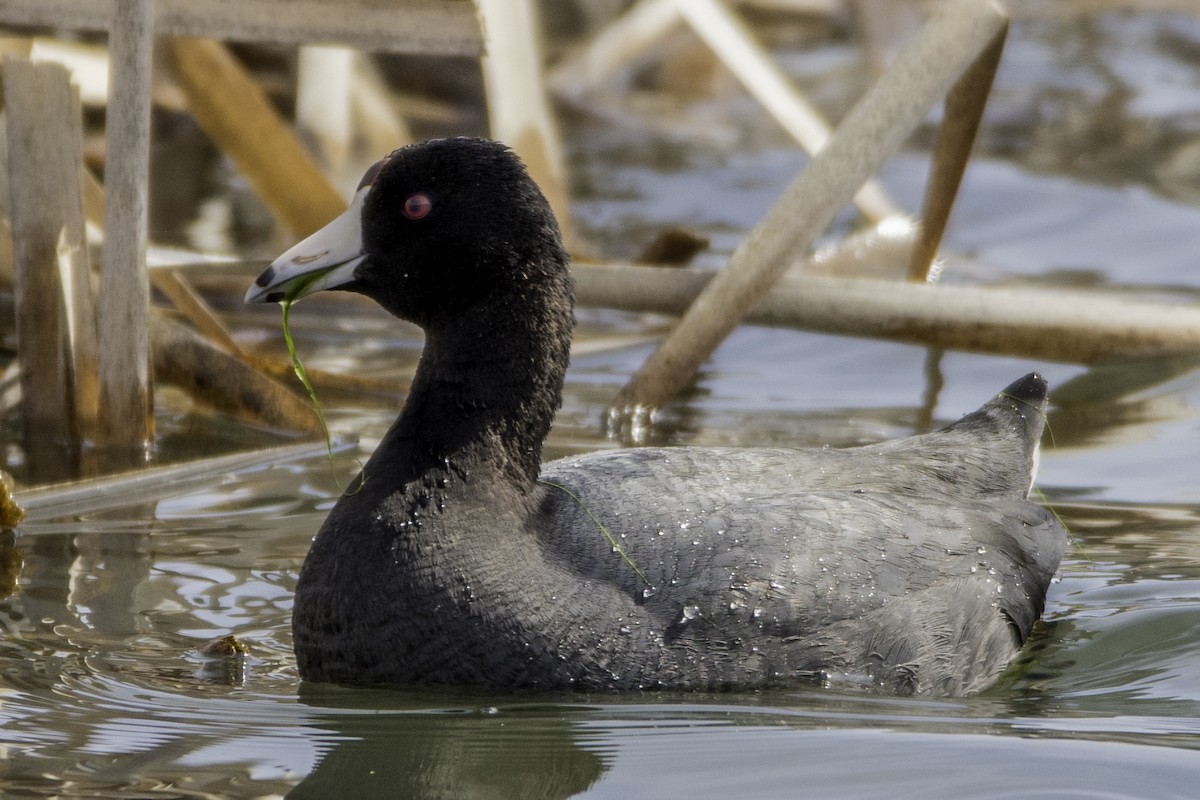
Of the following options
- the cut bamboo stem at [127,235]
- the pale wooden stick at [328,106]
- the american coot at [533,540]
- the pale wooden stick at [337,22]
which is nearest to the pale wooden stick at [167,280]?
the cut bamboo stem at [127,235]

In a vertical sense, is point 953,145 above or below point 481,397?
above

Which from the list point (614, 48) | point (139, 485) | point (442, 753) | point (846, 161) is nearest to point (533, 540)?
point (442, 753)

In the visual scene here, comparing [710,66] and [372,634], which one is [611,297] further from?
[710,66]

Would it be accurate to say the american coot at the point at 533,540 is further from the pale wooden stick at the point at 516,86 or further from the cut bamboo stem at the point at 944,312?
the pale wooden stick at the point at 516,86

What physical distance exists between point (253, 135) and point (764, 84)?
7.33ft

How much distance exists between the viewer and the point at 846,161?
5125 mm

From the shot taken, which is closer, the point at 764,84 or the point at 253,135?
the point at 253,135

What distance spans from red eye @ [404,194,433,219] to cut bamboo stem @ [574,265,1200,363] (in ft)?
5.50

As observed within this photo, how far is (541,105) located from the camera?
6.25m

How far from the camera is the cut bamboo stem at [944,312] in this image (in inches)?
207

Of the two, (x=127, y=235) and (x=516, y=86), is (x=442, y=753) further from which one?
(x=516, y=86)

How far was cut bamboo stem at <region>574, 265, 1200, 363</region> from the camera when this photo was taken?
5266 millimetres

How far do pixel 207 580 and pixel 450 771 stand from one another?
51.7 inches

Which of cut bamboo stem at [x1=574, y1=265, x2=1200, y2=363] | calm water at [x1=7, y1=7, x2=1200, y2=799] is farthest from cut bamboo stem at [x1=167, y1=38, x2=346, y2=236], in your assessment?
cut bamboo stem at [x1=574, y1=265, x2=1200, y2=363]
